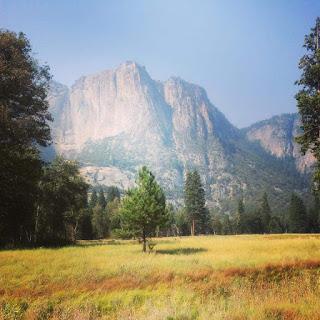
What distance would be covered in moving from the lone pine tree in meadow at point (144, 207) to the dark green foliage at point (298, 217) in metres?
93.0

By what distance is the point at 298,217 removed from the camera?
11350cm

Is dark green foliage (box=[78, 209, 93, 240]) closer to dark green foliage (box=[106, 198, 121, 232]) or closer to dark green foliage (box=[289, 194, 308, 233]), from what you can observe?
dark green foliage (box=[106, 198, 121, 232])

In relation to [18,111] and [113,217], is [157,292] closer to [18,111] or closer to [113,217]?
[18,111]

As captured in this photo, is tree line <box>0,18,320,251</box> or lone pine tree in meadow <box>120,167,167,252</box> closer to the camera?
tree line <box>0,18,320,251</box>

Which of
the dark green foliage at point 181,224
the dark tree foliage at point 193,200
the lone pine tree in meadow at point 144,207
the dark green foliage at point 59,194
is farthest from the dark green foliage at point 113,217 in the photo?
the lone pine tree in meadow at point 144,207

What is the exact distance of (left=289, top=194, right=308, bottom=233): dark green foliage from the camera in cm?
11338

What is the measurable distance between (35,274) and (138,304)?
7.81 m

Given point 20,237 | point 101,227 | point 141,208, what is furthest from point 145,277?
point 101,227

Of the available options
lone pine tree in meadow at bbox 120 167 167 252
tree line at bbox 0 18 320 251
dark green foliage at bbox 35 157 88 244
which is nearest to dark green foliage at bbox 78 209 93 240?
tree line at bbox 0 18 320 251

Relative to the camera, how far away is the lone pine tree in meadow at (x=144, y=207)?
31.7 m

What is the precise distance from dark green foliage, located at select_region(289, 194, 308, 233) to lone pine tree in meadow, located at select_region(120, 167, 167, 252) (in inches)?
3662

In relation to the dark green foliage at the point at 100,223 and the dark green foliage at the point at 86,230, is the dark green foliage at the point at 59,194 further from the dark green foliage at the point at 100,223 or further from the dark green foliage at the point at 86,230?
the dark green foliage at the point at 100,223

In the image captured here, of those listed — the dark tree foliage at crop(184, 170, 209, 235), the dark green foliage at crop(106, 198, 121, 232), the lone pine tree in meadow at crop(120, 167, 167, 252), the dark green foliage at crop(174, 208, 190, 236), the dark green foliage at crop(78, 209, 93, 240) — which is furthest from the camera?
the dark green foliage at crop(174, 208, 190, 236)

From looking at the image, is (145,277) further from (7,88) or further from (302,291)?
(7,88)
